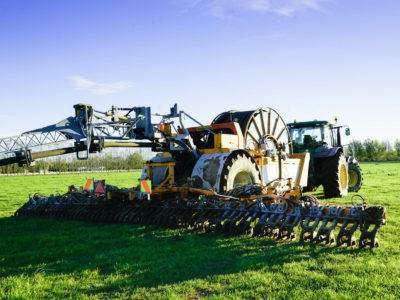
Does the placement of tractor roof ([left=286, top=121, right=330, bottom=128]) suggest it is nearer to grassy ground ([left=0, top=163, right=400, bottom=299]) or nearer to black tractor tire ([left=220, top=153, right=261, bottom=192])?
black tractor tire ([left=220, top=153, right=261, bottom=192])

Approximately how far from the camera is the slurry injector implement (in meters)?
5.98

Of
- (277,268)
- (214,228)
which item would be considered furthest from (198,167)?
(277,268)

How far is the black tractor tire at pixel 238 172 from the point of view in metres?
7.74

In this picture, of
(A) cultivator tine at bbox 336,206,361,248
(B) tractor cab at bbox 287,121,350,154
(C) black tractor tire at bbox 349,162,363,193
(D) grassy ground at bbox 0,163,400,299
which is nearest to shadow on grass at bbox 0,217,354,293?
(D) grassy ground at bbox 0,163,400,299

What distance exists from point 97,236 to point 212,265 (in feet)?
9.83

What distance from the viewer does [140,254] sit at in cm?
537

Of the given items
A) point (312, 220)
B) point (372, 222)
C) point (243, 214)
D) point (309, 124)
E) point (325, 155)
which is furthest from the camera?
point (309, 124)

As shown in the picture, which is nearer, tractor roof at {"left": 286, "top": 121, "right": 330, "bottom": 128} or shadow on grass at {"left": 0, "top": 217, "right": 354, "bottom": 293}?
shadow on grass at {"left": 0, "top": 217, "right": 354, "bottom": 293}

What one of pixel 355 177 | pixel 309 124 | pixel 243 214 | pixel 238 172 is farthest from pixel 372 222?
pixel 355 177

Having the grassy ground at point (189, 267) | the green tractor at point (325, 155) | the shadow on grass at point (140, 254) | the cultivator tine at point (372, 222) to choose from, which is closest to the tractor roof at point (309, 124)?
the green tractor at point (325, 155)

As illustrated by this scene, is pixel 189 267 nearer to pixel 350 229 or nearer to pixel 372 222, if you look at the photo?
pixel 350 229

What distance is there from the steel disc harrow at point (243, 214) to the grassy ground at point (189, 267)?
9.1 inches

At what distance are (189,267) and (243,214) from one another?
89.9 inches

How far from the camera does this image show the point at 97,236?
6.87 meters
